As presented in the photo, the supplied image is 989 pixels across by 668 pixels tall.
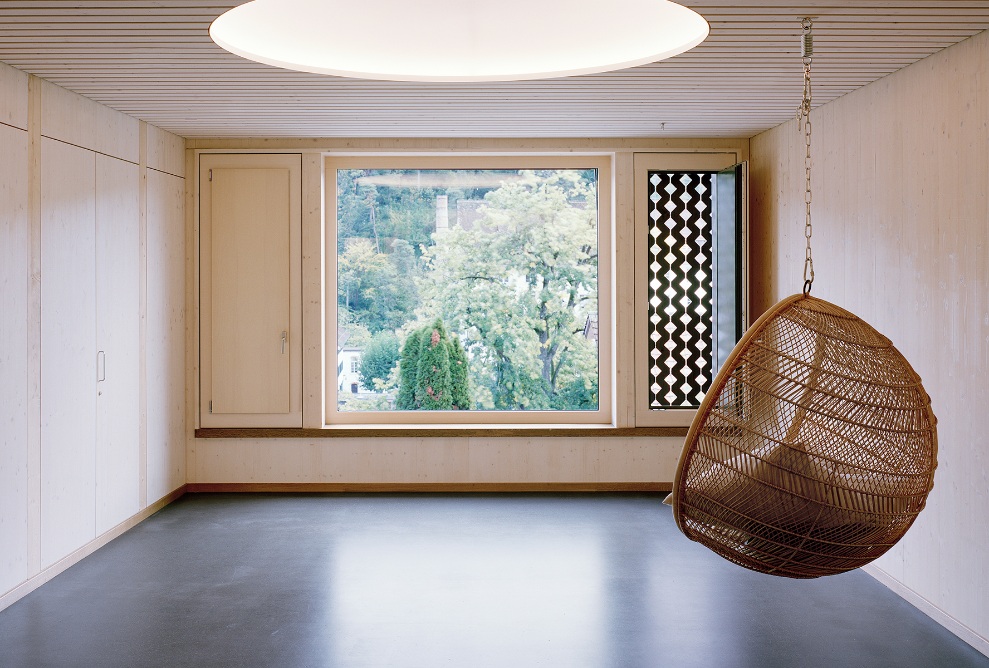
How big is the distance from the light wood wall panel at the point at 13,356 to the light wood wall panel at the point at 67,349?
0.56 feet

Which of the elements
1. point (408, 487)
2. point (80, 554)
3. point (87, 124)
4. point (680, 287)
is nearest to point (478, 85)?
point (87, 124)

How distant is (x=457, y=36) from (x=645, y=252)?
2284mm

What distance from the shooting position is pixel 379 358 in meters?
6.47

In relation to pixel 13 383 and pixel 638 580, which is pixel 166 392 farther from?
pixel 638 580

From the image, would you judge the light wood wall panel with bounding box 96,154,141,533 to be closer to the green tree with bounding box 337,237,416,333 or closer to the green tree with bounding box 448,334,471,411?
the green tree with bounding box 337,237,416,333

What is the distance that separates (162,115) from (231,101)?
0.70 metres

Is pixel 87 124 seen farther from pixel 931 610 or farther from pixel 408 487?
pixel 931 610

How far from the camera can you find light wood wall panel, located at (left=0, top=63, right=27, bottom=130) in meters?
4.02

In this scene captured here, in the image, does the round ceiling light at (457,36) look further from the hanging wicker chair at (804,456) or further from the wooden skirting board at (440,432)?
the wooden skirting board at (440,432)

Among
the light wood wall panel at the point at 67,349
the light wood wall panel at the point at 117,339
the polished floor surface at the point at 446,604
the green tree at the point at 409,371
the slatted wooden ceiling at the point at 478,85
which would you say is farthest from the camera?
the green tree at the point at 409,371

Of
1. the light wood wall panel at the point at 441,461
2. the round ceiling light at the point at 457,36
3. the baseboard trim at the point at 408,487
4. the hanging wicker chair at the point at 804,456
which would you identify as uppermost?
the round ceiling light at the point at 457,36

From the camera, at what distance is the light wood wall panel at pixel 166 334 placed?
5.66 metres

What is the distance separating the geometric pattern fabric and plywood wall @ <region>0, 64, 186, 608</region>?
3.31 metres

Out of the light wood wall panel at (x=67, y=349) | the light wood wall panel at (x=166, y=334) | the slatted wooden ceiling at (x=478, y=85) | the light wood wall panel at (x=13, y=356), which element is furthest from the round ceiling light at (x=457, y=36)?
the light wood wall panel at (x=166, y=334)
